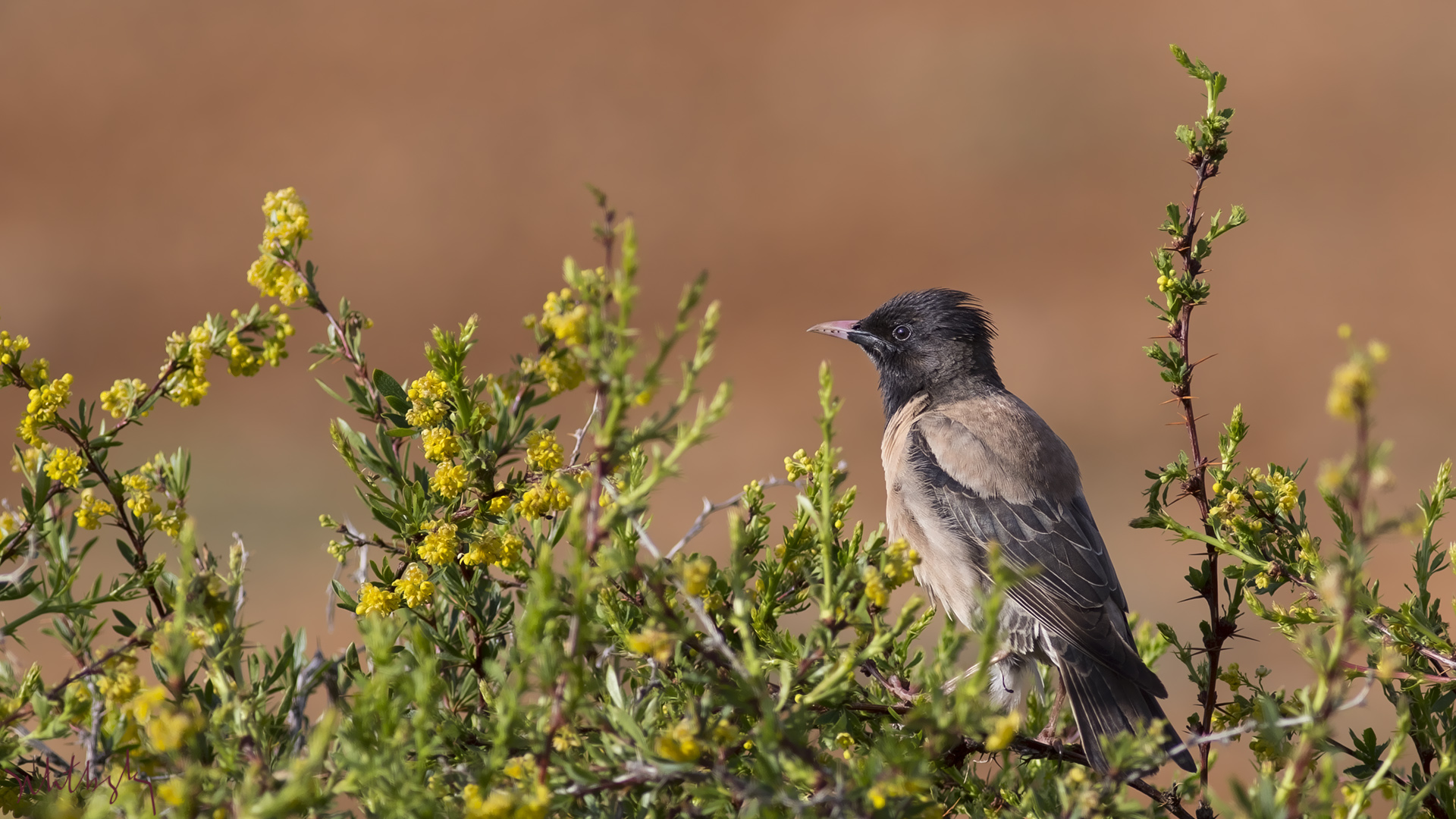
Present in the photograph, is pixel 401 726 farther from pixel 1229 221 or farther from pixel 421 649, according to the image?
pixel 1229 221

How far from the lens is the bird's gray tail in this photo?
375 cm

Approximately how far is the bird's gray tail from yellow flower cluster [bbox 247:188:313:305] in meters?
2.96

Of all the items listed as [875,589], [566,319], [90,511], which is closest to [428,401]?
[90,511]

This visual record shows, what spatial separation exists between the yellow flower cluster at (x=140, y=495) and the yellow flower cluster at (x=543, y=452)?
75cm

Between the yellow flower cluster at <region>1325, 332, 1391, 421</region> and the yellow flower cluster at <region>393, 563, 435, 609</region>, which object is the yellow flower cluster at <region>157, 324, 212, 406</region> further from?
the yellow flower cluster at <region>1325, 332, 1391, 421</region>

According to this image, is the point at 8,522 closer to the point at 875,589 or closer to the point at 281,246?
the point at 281,246

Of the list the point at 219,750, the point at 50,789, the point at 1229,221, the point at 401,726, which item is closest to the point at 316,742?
the point at 401,726

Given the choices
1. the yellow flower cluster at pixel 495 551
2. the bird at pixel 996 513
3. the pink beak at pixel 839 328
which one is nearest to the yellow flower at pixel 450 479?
the yellow flower cluster at pixel 495 551

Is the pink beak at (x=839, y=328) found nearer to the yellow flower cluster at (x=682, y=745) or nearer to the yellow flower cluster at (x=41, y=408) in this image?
the yellow flower cluster at (x=41, y=408)

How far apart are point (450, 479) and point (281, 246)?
0.61 metres

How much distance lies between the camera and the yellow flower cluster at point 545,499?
6.42ft

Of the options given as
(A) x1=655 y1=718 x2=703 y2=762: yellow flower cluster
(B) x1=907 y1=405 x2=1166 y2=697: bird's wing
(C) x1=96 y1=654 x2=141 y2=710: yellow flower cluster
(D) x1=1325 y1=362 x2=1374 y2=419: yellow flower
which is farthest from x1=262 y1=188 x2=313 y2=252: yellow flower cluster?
(B) x1=907 y1=405 x2=1166 y2=697: bird's wing

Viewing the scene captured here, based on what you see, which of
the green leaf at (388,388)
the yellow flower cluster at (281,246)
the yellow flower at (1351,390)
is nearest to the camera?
the yellow flower at (1351,390)

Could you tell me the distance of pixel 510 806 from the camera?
127cm
